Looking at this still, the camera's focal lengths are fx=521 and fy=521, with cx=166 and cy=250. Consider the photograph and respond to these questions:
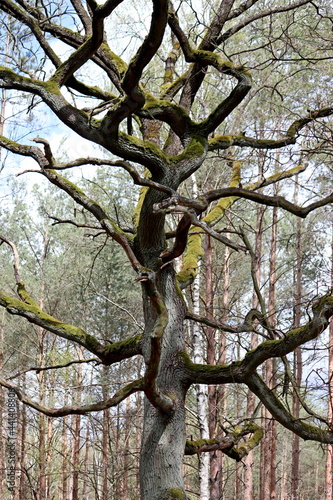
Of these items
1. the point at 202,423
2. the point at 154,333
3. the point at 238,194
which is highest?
the point at 238,194

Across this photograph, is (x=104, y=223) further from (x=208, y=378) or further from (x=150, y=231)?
(x=208, y=378)

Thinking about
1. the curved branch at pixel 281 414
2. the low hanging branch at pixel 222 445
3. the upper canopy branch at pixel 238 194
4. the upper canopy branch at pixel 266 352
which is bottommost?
the low hanging branch at pixel 222 445

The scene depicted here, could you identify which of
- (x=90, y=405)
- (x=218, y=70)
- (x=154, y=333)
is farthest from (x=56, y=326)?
(x=218, y=70)

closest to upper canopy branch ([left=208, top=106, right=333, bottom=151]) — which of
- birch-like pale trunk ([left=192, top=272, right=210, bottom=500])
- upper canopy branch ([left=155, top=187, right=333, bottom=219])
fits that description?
upper canopy branch ([left=155, top=187, right=333, bottom=219])

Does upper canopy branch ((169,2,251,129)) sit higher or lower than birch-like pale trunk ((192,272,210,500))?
higher

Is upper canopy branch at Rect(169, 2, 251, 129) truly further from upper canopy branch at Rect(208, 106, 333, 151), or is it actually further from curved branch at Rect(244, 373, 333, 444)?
curved branch at Rect(244, 373, 333, 444)

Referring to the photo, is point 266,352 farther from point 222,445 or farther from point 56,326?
point 56,326

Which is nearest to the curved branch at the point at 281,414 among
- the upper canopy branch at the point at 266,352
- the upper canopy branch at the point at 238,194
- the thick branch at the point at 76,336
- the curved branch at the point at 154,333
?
Answer: the upper canopy branch at the point at 266,352

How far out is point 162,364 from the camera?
14.9 feet

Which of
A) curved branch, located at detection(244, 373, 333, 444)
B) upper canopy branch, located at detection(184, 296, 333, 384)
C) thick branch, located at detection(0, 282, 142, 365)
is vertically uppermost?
thick branch, located at detection(0, 282, 142, 365)

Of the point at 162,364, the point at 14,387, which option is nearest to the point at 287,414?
the point at 162,364

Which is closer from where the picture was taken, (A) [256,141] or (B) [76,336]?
(B) [76,336]

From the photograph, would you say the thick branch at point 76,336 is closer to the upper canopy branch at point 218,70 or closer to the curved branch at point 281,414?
the curved branch at point 281,414

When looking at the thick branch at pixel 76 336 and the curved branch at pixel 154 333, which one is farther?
the thick branch at pixel 76 336
